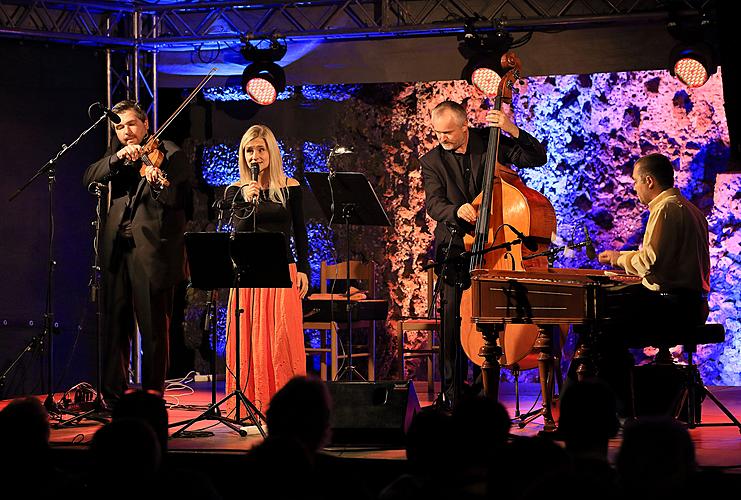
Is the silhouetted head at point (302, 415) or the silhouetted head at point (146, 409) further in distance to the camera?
the silhouetted head at point (146, 409)

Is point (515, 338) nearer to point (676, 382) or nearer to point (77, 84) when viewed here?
point (676, 382)

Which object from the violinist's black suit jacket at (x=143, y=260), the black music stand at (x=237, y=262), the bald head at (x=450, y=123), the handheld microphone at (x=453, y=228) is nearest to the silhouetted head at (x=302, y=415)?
the black music stand at (x=237, y=262)

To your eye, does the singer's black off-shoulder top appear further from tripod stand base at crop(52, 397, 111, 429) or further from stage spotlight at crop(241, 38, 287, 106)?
stage spotlight at crop(241, 38, 287, 106)

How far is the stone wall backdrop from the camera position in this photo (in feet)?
29.6

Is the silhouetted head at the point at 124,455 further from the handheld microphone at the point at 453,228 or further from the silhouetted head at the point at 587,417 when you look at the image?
the handheld microphone at the point at 453,228

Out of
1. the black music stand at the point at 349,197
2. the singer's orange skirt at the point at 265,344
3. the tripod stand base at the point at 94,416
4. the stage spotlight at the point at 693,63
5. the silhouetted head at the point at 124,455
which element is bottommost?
the tripod stand base at the point at 94,416

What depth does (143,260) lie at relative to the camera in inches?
263

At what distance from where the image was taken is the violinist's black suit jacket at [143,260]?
21.8 ft

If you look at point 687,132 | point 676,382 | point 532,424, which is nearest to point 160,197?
point 532,424

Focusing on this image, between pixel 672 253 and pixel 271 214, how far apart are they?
2.66 metres

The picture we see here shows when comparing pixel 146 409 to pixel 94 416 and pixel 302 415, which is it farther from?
pixel 94 416

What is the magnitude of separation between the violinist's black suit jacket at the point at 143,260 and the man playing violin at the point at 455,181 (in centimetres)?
183

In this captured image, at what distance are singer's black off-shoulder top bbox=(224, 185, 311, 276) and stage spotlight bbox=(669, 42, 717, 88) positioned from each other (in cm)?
365

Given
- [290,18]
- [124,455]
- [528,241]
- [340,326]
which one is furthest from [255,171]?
[124,455]
